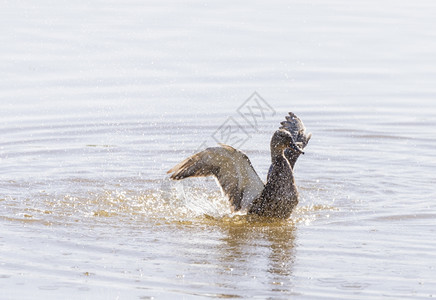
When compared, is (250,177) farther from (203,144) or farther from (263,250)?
(203,144)

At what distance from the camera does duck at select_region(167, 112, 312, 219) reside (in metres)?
9.51

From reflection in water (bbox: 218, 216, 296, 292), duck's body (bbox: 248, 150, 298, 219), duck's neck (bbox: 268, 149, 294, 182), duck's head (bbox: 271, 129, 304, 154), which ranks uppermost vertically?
duck's head (bbox: 271, 129, 304, 154)

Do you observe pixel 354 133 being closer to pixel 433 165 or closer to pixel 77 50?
pixel 433 165

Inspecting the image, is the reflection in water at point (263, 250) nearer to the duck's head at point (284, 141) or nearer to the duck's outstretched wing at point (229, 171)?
the duck's outstretched wing at point (229, 171)

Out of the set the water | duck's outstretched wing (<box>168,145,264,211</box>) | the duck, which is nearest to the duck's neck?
the duck

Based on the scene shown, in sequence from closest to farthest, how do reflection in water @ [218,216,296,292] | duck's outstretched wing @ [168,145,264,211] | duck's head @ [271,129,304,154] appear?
reflection in water @ [218,216,296,292] < duck's outstretched wing @ [168,145,264,211] < duck's head @ [271,129,304,154]

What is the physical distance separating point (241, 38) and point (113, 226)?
8.61 meters

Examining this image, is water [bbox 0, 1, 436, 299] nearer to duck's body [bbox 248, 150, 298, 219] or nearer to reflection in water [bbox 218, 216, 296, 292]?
reflection in water [bbox 218, 216, 296, 292]

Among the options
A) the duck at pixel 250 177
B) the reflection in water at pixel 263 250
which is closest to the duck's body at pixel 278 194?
the duck at pixel 250 177

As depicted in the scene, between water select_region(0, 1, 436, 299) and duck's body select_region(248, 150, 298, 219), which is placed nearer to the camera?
water select_region(0, 1, 436, 299)

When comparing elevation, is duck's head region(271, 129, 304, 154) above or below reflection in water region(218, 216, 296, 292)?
above

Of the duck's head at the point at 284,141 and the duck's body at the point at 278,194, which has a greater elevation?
the duck's head at the point at 284,141

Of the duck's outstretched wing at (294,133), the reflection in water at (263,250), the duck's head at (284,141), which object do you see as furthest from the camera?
the duck's outstretched wing at (294,133)

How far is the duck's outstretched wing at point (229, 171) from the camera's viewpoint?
9422 mm
